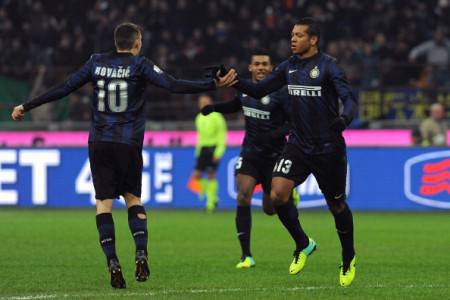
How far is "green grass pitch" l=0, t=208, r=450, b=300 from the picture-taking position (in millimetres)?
9133

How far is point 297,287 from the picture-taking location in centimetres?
945

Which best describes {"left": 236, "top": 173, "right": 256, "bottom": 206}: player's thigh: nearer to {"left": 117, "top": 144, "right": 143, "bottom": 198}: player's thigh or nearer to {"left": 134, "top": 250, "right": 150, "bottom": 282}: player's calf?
{"left": 117, "top": 144, "right": 143, "bottom": 198}: player's thigh

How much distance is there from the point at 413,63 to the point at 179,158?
5.81m

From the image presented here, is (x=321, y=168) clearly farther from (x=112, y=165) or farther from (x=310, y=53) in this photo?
(x=112, y=165)

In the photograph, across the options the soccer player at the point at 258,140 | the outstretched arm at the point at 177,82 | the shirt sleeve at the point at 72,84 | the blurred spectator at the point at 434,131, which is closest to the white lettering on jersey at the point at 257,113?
the soccer player at the point at 258,140

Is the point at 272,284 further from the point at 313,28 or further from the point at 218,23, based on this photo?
the point at 218,23

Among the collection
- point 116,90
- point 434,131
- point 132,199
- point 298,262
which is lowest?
point 298,262

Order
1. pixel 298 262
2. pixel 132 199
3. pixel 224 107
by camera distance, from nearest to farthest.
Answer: pixel 132 199, pixel 298 262, pixel 224 107

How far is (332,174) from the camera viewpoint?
9719 mm

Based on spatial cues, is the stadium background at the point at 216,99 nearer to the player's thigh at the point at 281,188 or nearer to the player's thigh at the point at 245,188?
the player's thigh at the point at 245,188

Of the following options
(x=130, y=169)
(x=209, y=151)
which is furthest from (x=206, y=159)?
(x=130, y=169)

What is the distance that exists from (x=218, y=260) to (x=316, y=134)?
2.83m

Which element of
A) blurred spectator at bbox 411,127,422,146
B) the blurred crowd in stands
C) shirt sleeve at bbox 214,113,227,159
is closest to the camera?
shirt sleeve at bbox 214,113,227,159

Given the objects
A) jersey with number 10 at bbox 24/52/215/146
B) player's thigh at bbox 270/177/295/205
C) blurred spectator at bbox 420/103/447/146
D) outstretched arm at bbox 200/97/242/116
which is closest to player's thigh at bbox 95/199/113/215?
jersey with number 10 at bbox 24/52/215/146
